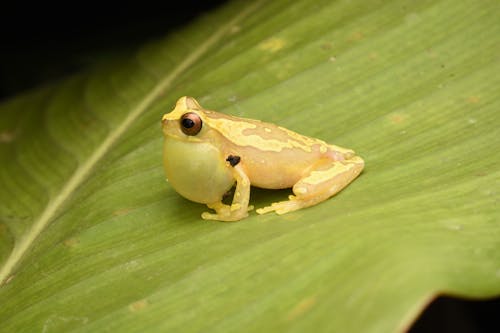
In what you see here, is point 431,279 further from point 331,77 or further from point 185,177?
point 331,77

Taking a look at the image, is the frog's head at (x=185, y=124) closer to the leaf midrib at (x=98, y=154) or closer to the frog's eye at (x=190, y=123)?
the frog's eye at (x=190, y=123)

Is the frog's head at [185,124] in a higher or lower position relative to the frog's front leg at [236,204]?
higher

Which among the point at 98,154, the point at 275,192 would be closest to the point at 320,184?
the point at 275,192

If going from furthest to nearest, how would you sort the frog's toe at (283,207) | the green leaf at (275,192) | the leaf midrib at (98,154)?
the leaf midrib at (98,154) → the frog's toe at (283,207) → the green leaf at (275,192)

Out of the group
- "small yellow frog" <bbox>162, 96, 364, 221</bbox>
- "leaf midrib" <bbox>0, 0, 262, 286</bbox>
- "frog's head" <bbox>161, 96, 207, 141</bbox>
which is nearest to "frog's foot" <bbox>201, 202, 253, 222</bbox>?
"small yellow frog" <bbox>162, 96, 364, 221</bbox>

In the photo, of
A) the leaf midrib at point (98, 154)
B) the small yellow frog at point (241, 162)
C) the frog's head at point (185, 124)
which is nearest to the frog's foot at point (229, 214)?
the small yellow frog at point (241, 162)

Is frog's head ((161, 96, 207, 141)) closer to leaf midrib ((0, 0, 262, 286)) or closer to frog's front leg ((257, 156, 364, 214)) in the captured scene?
frog's front leg ((257, 156, 364, 214))

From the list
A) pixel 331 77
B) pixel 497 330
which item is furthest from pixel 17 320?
pixel 497 330
